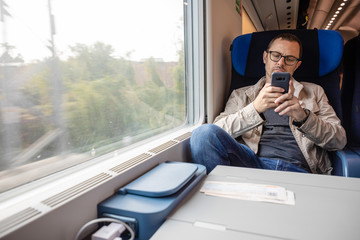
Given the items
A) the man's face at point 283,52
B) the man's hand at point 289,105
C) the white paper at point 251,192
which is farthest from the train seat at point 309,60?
the white paper at point 251,192

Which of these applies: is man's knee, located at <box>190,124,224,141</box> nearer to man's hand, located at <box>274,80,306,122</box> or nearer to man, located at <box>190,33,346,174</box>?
man, located at <box>190,33,346,174</box>

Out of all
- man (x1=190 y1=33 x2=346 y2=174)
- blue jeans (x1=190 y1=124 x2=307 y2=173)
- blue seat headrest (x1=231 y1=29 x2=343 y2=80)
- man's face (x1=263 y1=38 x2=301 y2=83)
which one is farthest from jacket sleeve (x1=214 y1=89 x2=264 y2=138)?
blue seat headrest (x1=231 y1=29 x2=343 y2=80)

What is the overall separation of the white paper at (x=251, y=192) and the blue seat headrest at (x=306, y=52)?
1095 millimetres

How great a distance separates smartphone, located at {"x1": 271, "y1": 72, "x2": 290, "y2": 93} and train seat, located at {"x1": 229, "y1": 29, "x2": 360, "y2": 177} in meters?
0.47

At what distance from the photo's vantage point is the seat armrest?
1028 mm

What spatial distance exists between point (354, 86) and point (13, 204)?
1.64 meters

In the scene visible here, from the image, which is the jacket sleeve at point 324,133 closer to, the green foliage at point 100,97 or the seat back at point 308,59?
the seat back at point 308,59

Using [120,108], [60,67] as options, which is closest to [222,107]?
[120,108]

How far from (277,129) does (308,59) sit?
529mm

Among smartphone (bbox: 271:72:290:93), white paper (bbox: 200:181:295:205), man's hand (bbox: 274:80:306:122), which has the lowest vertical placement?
white paper (bbox: 200:181:295:205)

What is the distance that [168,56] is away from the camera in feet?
4.83

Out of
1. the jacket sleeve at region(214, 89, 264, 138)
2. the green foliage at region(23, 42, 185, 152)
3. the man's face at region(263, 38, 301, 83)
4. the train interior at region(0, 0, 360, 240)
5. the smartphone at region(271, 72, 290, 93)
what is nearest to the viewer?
the train interior at region(0, 0, 360, 240)

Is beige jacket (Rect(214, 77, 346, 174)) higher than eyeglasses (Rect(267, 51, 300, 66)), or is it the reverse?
eyeglasses (Rect(267, 51, 300, 66))

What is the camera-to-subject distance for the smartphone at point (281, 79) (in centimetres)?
113
